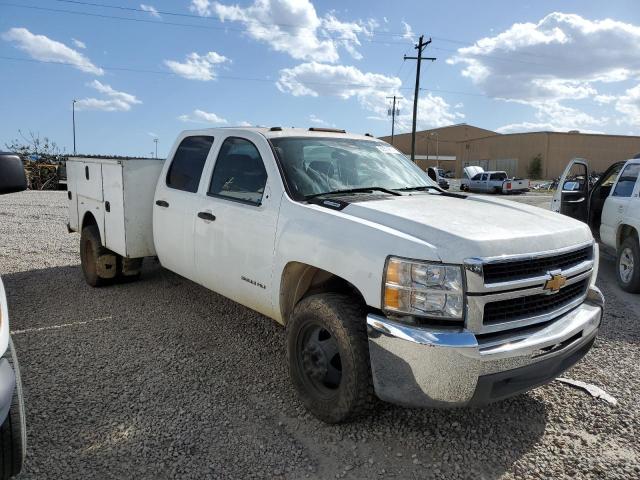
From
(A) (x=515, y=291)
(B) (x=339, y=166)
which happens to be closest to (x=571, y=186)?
(B) (x=339, y=166)

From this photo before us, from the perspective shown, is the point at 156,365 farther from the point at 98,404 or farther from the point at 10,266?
the point at 10,266

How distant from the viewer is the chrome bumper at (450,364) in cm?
248

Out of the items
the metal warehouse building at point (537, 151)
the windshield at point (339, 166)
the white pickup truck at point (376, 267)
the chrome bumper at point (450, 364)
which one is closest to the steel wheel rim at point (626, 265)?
the white pickup truck at point (376, 267)

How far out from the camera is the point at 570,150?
63.9 m

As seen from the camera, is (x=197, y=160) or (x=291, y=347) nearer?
(x=291, y=347)

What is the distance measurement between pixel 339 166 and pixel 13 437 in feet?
9.11

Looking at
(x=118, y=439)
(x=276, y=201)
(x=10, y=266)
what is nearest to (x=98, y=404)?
(x=118, y=439)

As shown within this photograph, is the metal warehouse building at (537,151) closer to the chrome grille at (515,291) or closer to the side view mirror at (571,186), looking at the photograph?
the side view mirror at (571,186)

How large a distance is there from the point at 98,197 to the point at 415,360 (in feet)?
15.2

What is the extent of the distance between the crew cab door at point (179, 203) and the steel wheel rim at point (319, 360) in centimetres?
165

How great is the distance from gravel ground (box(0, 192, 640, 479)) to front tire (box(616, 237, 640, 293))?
170 cm

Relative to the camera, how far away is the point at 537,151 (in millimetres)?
64688

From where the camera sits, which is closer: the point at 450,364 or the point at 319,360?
the point at 450,364

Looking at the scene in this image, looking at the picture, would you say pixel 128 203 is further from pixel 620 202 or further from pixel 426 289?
pixel 620 202
